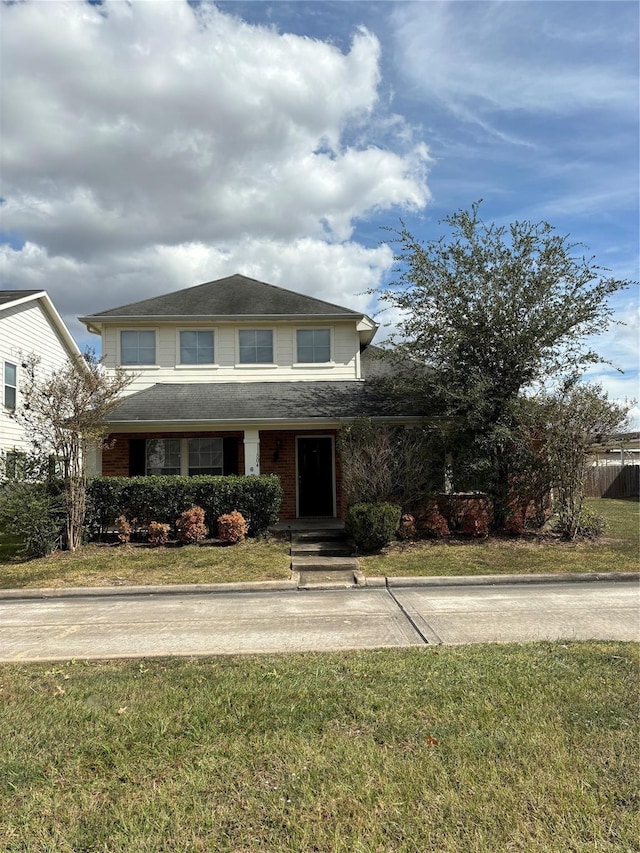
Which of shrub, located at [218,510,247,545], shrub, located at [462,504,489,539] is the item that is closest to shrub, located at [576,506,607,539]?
shrub, located at [462,504,489,539]

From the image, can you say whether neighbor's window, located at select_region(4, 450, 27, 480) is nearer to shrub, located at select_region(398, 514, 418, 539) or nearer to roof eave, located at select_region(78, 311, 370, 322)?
roof eave, located at select_region(78, 311, 370, 322)

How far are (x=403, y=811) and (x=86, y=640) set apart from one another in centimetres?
430

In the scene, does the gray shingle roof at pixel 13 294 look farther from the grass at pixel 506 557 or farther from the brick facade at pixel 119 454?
the grass at pixel 506 557

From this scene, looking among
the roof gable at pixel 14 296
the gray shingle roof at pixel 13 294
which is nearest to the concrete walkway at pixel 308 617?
the roof gable at pixel 14 296

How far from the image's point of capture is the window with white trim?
1736cm

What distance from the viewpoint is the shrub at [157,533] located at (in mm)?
11406

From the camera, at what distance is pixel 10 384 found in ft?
57.7

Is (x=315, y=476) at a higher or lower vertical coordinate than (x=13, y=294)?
lower

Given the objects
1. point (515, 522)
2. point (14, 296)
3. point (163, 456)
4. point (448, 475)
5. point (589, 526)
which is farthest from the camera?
point (14, 296)

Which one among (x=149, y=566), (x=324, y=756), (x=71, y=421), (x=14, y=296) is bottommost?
(x=149, y=566)

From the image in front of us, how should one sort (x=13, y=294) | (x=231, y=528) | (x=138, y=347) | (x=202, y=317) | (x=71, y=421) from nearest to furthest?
(x=71, y=421) → (x=231, y=528) → (x=202, y=317) → (x=138, y=347) → (x=13, y=294)

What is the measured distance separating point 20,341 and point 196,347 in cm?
636

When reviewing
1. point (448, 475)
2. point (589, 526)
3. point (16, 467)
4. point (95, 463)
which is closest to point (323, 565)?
point (448, 475)

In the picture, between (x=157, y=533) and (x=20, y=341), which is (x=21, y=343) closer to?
(x=20, y=341)
